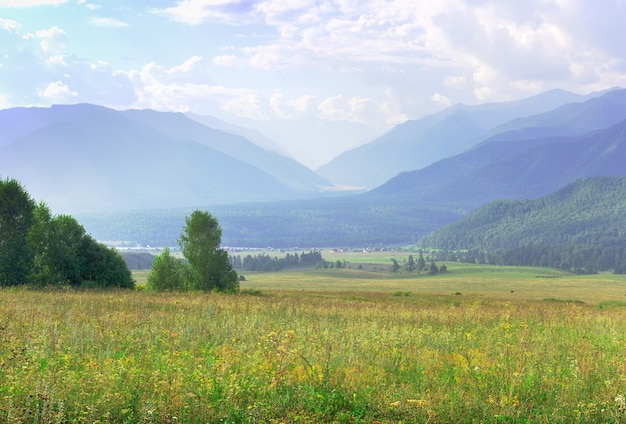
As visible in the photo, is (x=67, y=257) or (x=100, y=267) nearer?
(x=67, y=257)

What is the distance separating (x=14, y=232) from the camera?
138 feet

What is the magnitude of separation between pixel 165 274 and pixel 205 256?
7809mm

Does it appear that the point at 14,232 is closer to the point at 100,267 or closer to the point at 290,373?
the point at 100,267

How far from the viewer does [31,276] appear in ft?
139

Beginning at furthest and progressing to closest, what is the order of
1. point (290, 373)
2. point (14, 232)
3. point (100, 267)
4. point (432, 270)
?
point (432, 270) → point (100, 267) → point (14, 232) → point (290, 373)

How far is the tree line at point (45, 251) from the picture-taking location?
41031 mm

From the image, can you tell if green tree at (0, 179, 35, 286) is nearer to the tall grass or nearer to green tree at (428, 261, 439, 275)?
the tall grass

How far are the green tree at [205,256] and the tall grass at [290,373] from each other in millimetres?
40614

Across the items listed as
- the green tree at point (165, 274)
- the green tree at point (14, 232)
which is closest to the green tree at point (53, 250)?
the green tree at point (14, 232)

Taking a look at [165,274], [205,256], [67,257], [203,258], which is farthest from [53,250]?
[165,274]

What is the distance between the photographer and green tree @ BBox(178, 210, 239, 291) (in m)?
59.1

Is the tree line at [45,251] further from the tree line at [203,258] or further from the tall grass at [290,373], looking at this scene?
the tall grass at [290,373]

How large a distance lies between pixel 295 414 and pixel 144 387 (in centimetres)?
280

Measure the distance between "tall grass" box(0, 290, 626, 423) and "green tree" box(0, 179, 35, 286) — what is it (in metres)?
24.6
